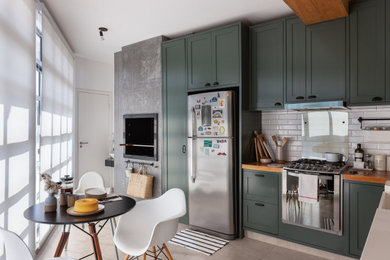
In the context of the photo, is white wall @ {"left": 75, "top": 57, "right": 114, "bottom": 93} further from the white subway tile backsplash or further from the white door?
the white subway tile backsplash

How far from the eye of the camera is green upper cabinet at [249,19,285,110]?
3.52 m

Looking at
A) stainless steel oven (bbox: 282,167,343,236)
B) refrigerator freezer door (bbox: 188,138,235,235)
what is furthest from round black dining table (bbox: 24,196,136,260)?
stainless steel oven (bbox: 282,167,343,236)

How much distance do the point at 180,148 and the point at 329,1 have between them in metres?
2.62

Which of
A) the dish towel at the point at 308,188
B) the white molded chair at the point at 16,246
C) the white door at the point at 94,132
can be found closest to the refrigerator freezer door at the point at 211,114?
the dish towel at the point at 308,188

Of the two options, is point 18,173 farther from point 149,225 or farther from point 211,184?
point 211,184

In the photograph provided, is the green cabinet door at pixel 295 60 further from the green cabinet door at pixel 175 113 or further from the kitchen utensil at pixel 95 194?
the kitchen utensil at pixel 95 194

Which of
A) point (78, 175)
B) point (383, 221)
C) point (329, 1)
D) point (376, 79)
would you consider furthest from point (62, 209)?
point (78, 175)

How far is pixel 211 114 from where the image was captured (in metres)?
3.74

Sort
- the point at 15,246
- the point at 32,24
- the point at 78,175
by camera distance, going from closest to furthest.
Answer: the point at 15,246, the point at 32,24, the point at 78,175

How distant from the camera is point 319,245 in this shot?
3.11 meters

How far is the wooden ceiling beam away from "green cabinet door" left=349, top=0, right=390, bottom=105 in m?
0.19

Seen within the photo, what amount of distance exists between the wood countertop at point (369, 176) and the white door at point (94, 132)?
5026mm

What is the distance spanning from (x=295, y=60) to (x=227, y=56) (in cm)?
86

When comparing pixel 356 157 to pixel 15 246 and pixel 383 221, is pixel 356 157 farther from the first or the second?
pixel 15 246
